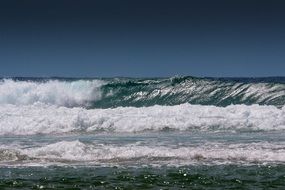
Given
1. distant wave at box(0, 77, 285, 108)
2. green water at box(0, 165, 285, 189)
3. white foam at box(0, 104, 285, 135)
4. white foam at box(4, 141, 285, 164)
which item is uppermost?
distant wave at box(0, 77, 285, 108)

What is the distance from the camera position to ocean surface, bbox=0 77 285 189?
35.5 feet

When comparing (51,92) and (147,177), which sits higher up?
(51,92)

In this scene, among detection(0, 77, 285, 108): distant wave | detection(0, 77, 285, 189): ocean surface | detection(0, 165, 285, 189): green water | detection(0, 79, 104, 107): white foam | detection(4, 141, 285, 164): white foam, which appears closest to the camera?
detection(0, 165, 285, 189): green water

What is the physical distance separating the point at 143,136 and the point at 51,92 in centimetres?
2429

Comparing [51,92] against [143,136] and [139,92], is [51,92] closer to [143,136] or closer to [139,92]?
[139,92]

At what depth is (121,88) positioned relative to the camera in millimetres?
42219

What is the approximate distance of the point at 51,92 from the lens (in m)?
43.6

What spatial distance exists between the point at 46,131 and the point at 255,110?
A: 10233 mm

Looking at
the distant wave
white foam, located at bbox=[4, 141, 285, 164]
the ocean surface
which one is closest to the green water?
the ocean surface

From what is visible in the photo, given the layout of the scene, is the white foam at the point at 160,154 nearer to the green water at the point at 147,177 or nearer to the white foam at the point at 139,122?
the green water at the point at 147,177

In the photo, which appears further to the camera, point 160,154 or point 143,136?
point 143,136

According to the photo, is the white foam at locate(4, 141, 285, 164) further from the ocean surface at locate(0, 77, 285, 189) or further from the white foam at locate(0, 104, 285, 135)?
the white foam at locate(0, 104, 285, 135)

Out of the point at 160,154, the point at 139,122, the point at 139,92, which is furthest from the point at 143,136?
the point at 139,92

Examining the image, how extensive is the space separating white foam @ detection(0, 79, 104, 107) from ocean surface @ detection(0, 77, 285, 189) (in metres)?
0.08
